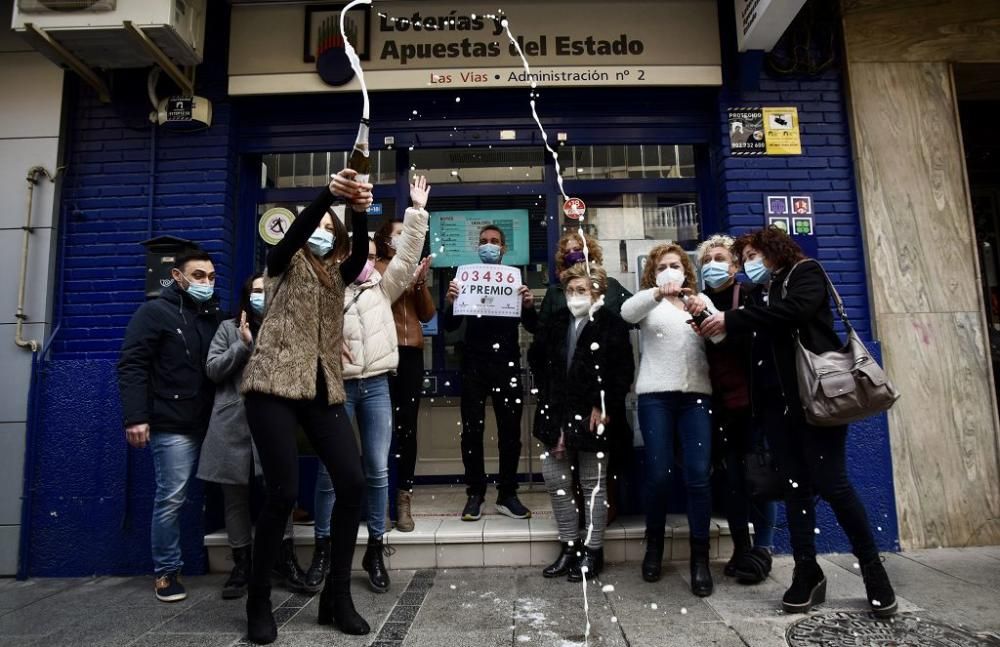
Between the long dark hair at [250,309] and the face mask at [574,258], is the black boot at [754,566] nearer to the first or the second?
the face mask at [574,258]

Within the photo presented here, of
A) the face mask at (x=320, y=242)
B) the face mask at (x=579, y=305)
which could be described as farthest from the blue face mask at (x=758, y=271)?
the face mask at (x=320, y=242)

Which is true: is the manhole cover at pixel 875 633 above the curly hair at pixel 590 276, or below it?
below

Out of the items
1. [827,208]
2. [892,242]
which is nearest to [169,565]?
[827,208]

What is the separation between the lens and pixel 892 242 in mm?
4758

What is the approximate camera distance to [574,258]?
415cm

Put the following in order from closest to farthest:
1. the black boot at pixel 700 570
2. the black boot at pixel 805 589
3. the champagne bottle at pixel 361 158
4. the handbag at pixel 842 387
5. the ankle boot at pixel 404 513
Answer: the champagne bottle at pixel 361 158 → the handbag at pixel 842 387 → the black boot at pixel 805 589 → the black boot at pixel 700 570 → the ankle boot at pixel 404 513

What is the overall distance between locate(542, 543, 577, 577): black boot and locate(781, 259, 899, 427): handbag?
1.69 m

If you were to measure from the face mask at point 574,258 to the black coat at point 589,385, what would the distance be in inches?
18.1

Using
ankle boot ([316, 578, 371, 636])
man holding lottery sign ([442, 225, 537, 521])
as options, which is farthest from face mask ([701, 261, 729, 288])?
ankle boot ([316, 578, 371, 636])

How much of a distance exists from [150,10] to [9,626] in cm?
413

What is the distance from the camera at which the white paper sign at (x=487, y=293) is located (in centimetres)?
453

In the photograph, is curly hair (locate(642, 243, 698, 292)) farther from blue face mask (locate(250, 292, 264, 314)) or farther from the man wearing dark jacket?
the man wearing dark jacket

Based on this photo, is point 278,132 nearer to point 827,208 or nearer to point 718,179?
point 718,179

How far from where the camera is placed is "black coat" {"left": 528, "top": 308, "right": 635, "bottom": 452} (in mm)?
3730
